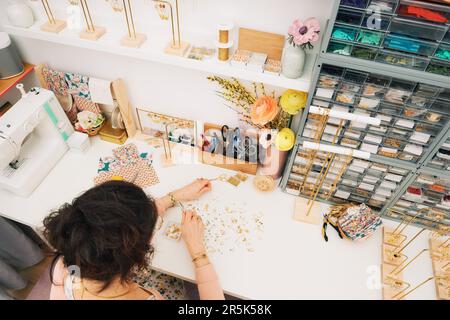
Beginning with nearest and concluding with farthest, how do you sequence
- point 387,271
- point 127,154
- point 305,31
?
point 305,31 < point 387,271 < point 127,154

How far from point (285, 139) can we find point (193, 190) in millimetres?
507

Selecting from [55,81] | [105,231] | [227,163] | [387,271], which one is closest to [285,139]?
[227,163]

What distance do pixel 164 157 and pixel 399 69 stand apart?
1.20m

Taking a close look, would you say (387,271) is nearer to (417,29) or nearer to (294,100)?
(294,100)

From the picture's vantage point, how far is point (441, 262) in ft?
4.56

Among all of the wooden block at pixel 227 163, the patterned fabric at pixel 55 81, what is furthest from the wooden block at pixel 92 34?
the wooden block at pixel 227 163

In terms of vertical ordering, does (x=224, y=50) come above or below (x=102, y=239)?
above

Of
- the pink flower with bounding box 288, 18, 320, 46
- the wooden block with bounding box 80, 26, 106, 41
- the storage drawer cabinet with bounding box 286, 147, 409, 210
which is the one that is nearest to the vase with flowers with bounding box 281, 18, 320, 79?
the pink flower with bounding box 288, 18, 320, 46

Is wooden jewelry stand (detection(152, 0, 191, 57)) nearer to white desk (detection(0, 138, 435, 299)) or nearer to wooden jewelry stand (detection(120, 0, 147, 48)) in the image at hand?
wooden jewelry stand (detection(120, 0, 147, 48))

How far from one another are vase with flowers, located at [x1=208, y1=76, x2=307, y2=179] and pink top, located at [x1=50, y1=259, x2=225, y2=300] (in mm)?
610

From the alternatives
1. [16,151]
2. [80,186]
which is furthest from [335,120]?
[16,151]

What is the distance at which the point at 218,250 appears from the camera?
1394 mm
